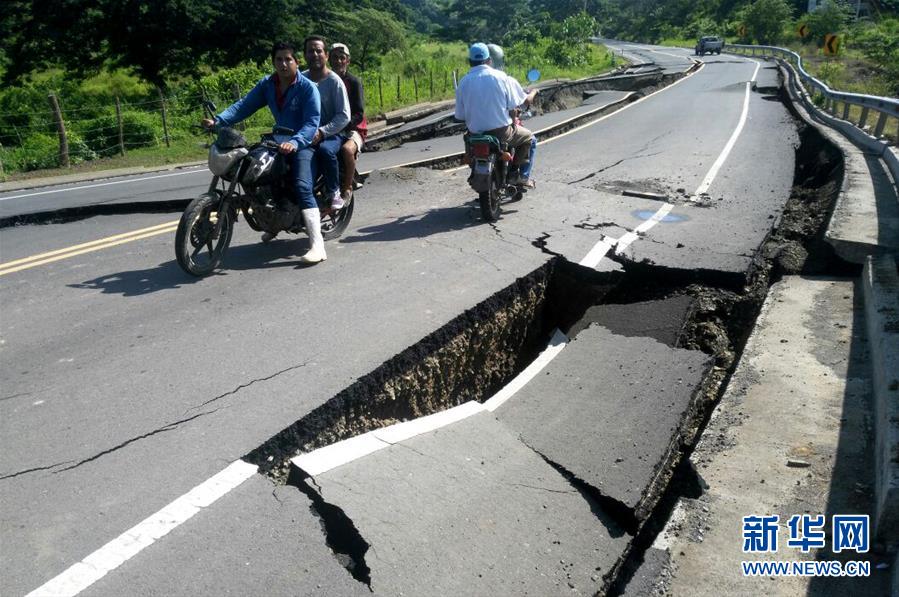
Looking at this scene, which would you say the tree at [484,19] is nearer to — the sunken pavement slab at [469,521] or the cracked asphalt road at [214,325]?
the cracked asphalt road at [214,325]

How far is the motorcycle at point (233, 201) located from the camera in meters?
5.76

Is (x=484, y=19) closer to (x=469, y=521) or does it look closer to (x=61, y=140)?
(x=61, y=140)

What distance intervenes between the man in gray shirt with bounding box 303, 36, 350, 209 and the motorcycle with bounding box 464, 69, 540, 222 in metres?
1.61

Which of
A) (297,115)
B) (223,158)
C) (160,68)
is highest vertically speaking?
(160,68)

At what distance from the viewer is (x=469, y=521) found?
309 centimetres

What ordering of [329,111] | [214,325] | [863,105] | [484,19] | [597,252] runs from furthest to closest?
[484,19] < [863,105] < [329,111] < [597,252] < [214,325]

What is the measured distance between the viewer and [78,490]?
121 inches

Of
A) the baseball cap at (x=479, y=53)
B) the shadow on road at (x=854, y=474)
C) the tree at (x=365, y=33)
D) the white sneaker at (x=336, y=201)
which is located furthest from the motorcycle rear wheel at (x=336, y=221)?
the tree at (x=365, y=33)

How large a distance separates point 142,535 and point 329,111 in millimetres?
5068

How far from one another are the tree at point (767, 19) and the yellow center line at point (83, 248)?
67.8m

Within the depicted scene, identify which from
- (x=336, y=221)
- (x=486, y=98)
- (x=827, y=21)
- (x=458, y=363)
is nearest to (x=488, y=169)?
(x=486, y=98)

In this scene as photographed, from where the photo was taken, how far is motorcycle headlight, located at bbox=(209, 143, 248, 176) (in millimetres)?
5770

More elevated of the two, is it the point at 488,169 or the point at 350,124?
the point at 350,124

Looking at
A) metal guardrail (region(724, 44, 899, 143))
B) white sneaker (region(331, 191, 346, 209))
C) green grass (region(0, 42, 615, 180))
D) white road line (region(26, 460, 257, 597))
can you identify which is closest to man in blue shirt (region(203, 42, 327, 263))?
white sneaker (region(331, 191, 346, 209))
